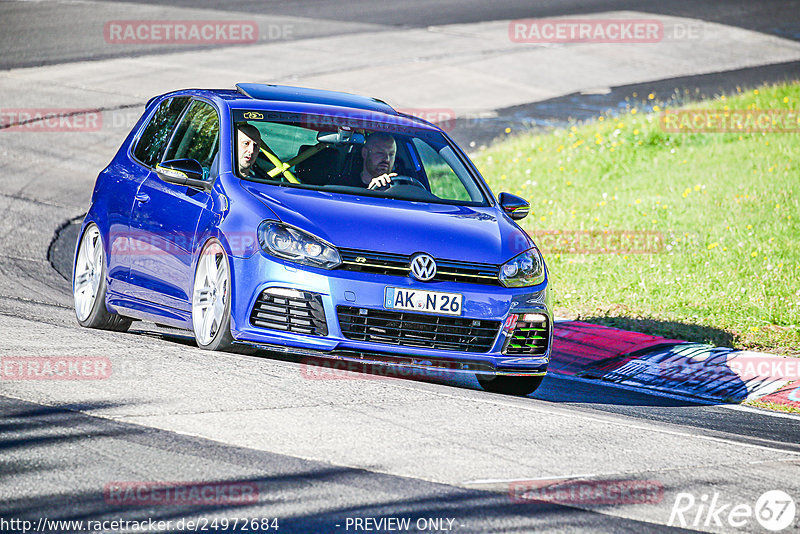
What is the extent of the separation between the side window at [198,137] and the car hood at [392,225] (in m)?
0.68

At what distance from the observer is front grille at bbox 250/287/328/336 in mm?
7066

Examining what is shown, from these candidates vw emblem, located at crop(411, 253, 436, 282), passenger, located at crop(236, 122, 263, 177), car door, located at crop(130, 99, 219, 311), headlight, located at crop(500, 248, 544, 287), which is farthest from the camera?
passenger, located at crop(236, 122, 263, 177)

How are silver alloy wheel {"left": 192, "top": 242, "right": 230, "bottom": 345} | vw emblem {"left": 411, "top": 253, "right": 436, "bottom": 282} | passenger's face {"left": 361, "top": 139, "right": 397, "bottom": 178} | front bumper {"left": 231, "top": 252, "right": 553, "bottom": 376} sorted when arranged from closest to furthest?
front bumper {"left": 231, "top": 252, "right": 553, "bottom": 376} < vw emblem {"left": 411, "top": 253, "right": 436, "bottom": 282} < silver alloy wheel {"left": 192, "top": 242, "right": 230, "bottom": 345} < passenger's face {"left": 361, "top": 139, "right": 397, "bottom": 178}

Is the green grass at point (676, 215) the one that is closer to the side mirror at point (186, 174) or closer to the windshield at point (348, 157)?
the windshield at point (348, 157)

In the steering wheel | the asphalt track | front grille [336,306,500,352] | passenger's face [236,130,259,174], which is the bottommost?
the asphalt track

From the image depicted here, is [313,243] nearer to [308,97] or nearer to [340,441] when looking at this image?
[340,441]

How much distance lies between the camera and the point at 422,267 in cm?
722

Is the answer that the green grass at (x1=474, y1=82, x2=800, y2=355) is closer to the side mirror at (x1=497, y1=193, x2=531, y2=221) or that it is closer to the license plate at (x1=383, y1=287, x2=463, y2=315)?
the side mirror at (x1=497, y1=193, x2=531, y2=221)

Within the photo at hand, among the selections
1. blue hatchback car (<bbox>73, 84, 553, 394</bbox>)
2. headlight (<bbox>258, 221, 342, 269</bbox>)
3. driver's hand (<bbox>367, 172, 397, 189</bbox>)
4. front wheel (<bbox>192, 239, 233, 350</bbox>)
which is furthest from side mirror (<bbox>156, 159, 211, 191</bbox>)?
driver's hand (<bbox>367, 172, 397, 189</bbox>)

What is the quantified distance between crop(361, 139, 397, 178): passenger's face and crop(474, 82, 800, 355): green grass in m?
3.55

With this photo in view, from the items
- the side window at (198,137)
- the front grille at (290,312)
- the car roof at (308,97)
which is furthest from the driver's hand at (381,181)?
the front grille at (290,312)

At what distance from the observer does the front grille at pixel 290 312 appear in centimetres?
707

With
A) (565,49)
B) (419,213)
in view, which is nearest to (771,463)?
(419,213)

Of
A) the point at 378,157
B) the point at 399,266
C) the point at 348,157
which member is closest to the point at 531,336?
the point at 399,266
